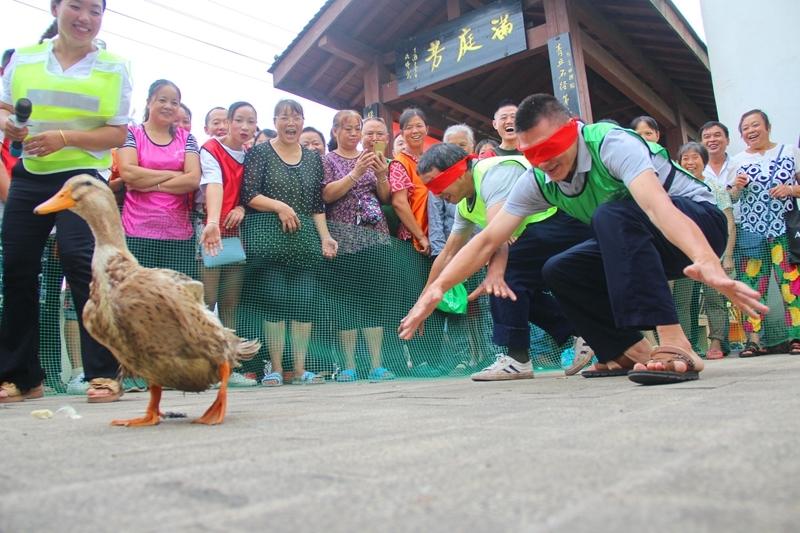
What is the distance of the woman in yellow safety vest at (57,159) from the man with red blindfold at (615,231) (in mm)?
1751

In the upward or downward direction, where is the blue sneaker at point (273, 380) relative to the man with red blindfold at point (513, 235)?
downward

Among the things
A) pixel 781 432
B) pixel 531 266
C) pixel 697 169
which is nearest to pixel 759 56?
pixel 697 169

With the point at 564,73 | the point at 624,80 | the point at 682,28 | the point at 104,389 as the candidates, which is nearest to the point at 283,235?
the point at 104,389

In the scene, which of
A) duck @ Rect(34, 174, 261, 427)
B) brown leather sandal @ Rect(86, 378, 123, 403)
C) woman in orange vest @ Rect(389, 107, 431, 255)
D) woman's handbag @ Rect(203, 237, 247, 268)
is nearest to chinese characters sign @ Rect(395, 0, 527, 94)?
woman in orange vest @ Rect(389, 107, 431, 255)

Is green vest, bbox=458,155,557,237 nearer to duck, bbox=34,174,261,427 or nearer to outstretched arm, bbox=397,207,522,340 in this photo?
outstretched arm, bbox=397,207,522,340

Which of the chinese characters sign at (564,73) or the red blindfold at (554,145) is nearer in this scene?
the red blindfold at (554,145)

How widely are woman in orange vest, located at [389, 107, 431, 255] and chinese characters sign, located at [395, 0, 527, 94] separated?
2.70 m

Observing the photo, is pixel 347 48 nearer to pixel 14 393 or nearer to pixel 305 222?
pixel 305 222

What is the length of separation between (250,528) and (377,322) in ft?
13.2

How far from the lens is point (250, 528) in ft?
2.53

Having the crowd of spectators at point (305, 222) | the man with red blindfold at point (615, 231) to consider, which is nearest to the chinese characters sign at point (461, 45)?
the crowd of spectators at point (305, 222)

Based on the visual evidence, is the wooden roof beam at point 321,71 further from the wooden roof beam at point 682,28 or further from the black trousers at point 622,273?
the black trousers at point 622,273

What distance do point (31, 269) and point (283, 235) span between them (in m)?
1.55

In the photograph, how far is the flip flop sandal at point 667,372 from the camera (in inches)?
95.7
